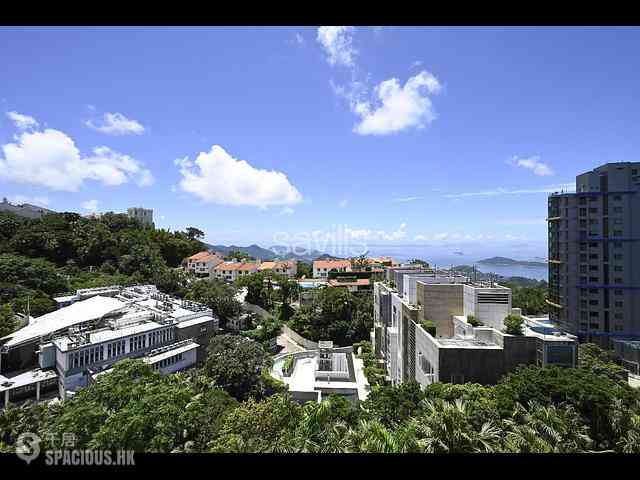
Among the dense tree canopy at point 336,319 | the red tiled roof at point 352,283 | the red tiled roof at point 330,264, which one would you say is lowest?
the dense tree canopy at point 336,319

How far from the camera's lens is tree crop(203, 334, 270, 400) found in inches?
455

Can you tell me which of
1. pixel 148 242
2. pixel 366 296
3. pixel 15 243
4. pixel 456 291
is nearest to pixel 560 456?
pixel 456 291

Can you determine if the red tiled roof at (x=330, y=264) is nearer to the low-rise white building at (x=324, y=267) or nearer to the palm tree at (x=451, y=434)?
the low-rise white building at (x=324, y=267)

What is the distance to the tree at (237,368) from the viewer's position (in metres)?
11.6

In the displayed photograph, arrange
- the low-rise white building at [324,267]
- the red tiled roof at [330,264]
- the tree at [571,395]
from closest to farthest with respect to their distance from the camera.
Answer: the tree at [571,395], the low-rise white building at [324,267], the red tiled roof at [330,264]

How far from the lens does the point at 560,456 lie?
1225mm

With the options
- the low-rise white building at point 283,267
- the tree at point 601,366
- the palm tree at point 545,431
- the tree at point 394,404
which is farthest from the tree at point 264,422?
the low-rise white building at point 283,267

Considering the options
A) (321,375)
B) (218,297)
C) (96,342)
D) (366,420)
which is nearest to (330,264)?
(218,297)

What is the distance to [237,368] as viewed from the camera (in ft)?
38.1

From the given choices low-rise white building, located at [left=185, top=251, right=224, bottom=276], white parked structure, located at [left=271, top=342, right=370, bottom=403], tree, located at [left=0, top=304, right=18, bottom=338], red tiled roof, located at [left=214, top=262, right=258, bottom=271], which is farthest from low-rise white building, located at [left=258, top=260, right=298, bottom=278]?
tree, located at [left=0, top=304, right=18, bottom=338]

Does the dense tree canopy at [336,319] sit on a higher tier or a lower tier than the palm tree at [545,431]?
lower

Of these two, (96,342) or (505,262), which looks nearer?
(96,342)

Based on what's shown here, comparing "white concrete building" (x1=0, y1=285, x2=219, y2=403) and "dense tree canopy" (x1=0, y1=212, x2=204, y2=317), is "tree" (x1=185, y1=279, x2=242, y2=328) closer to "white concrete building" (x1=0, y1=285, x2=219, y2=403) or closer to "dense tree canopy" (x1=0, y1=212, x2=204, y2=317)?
"dense tree canopy" (x1=0, y1=212, x2=204, y2=317)

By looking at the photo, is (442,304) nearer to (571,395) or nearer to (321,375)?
(571,395)
